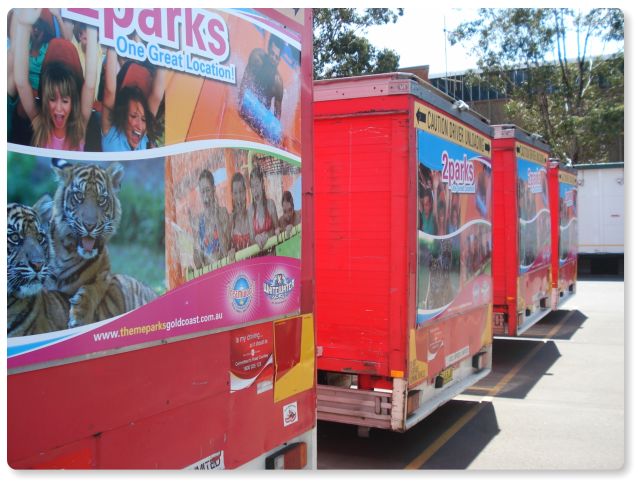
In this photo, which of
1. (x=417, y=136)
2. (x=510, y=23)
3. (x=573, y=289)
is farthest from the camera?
(x=510, y=23)

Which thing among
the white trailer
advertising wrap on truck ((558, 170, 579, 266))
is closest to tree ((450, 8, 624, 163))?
the white trailer

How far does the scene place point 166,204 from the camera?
2943 mm

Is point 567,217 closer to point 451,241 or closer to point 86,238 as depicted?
point 451,241

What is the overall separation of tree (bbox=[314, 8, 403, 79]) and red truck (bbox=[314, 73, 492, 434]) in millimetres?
13397

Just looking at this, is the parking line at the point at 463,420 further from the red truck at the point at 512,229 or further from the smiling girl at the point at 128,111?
the smiling girl at the point at 128,111

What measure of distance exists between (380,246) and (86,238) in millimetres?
3502

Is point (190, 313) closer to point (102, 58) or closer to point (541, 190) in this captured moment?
point (102, 58)

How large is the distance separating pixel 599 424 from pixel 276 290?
5.13 meters

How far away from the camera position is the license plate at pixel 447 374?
6520 mm

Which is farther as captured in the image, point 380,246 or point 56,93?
point 380,246

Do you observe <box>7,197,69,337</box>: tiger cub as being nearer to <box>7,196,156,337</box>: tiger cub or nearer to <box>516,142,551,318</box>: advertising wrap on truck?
<box>7,196,156,337</box>: tiger cub

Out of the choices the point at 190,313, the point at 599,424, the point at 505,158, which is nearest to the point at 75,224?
the point at 190,313

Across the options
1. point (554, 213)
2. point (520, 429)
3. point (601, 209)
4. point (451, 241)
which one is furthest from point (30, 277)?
point (601, 209)

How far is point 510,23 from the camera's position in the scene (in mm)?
31578
